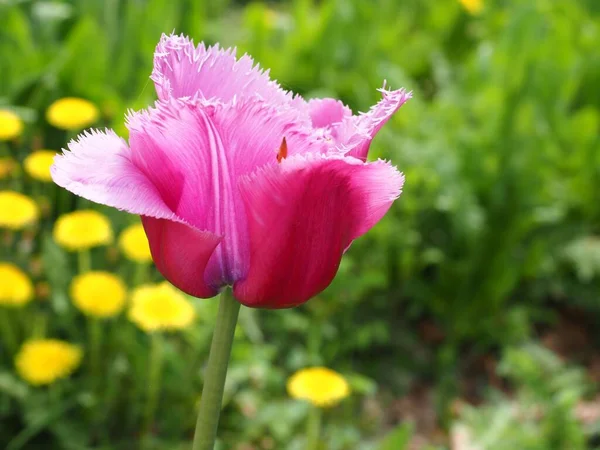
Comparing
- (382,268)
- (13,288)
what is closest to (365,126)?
(13,288)

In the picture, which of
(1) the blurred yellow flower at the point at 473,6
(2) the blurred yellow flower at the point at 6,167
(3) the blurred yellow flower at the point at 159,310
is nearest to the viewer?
(3) the blurred yellow flower at the point at 159,310

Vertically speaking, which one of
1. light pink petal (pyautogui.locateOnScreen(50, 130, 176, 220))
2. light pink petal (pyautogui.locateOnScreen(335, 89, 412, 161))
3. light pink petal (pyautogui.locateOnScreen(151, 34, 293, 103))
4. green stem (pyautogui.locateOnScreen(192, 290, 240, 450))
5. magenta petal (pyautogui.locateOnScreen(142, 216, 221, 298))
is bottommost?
green stem (pyautogui.locateOnScreen(192, 290, 240, 450))

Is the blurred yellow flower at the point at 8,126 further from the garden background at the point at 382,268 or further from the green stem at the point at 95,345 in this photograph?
the green stem at the point at 95,345

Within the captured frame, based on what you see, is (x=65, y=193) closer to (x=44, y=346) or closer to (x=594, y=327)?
(x=44, y=346)

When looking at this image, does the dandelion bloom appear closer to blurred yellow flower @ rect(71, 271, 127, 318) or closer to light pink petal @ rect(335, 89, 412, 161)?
light pink petal @ rect(335, 89, 412, 161)

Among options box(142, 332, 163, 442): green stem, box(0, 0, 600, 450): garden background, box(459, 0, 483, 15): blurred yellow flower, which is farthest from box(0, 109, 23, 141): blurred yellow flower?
box(459, 0, 483, 15): blurred yellow flower

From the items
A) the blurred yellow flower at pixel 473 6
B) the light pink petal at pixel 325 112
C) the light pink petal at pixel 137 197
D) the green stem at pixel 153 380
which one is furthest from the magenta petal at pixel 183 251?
the blurred yellow flower at pixel 473 6

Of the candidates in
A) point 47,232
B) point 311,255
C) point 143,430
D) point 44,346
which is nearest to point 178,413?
point 143,430
